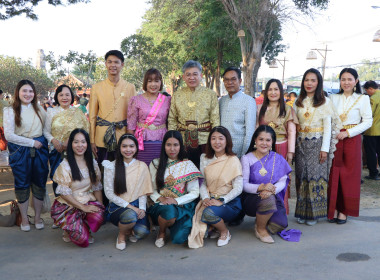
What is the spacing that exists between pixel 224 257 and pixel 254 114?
1.61 meters

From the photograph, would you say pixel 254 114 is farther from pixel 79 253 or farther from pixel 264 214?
pixel 79 253

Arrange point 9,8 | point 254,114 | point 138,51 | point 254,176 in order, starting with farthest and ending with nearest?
1. point 138,51
2. point 9,8
3. point 254,114
4. point 254,176

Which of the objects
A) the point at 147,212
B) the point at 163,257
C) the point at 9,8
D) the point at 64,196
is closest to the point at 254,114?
the point at 147,212

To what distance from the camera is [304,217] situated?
398 cm

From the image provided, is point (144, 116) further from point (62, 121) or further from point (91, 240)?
point (91, 240)

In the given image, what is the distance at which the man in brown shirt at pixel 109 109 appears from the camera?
3920 millimetres

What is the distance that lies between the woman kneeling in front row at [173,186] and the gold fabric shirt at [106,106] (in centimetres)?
74

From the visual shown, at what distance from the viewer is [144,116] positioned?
3.81 m

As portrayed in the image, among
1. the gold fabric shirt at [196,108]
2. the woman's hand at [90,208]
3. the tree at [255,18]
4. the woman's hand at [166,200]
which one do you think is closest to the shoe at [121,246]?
the woman's hand at [90,208]

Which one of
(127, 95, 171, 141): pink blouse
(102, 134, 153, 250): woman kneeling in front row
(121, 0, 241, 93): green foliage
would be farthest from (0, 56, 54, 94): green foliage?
(102, 134, 153, 250): woman kneeling in front row

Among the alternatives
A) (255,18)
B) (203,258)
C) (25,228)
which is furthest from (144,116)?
(255,18)

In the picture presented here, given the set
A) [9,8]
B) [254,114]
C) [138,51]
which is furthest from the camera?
[138,51]

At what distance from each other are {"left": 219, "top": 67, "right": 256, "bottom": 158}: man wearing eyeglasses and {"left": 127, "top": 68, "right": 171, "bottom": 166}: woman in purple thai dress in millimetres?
728

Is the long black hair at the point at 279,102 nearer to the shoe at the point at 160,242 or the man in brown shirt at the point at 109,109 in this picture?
the man in brown shirt at the point at 109,109
